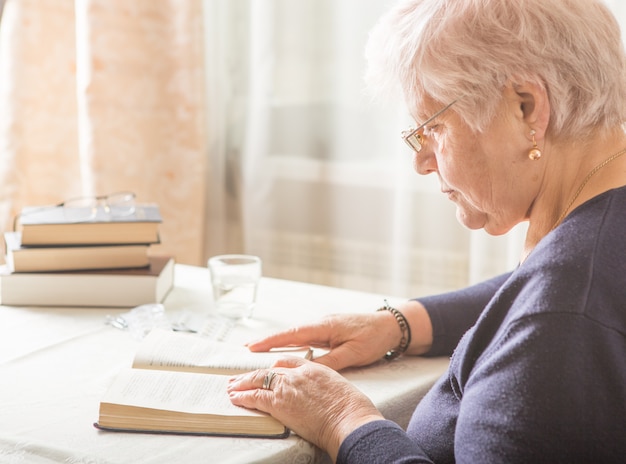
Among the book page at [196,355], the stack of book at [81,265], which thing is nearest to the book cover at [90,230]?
the stack of book at [81,265]

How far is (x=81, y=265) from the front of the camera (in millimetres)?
1533

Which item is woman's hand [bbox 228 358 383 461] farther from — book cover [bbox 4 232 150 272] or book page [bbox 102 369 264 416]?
book cover [bbox 4 232 150 272]

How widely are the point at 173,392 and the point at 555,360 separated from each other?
0.48m

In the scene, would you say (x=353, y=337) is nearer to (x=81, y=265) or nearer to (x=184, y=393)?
(x=184, y=393)

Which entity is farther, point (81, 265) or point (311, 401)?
point (81, 265)

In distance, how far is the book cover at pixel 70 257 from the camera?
4.97ft

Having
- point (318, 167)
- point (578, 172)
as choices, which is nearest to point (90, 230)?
point (578, 172)

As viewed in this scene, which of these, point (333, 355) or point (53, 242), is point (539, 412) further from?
point (53, 242)

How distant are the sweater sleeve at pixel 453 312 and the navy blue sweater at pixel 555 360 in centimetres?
38

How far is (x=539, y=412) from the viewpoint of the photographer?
0.81 metres

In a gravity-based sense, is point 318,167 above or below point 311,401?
above

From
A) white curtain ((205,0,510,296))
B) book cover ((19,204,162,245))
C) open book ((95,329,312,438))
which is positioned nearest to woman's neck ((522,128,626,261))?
open book ((95,329,312,438))

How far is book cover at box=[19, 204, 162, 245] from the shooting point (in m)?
1.52

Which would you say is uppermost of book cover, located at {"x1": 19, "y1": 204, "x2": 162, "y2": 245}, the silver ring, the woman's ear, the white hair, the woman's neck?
the white hair
